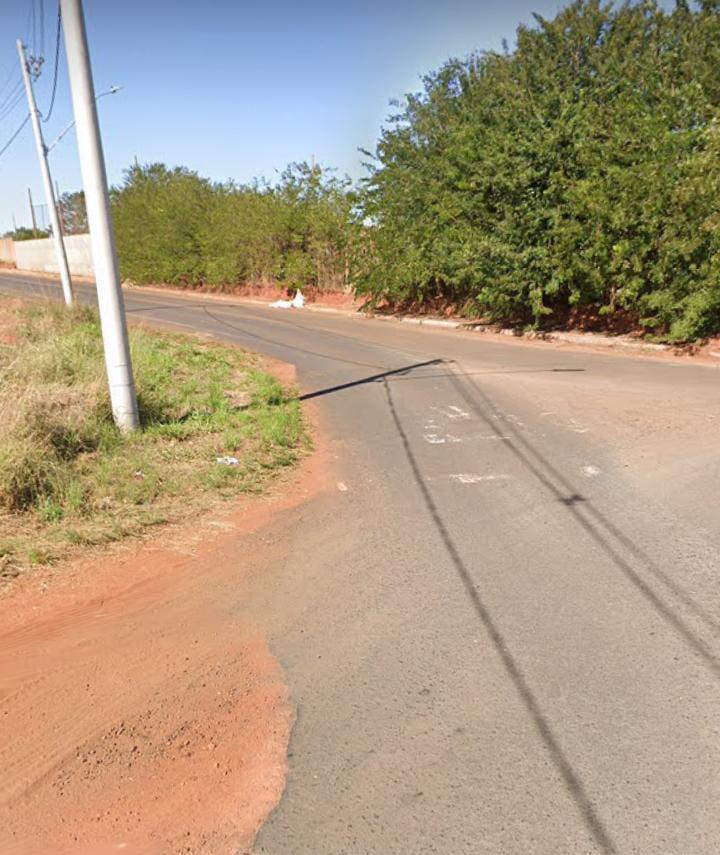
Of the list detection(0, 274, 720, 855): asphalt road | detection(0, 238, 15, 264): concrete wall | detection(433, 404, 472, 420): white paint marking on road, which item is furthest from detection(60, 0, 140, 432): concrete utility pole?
detection(0, 238, 15, 264): concrete wall

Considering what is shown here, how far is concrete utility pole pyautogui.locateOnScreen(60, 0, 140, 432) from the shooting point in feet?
19.9

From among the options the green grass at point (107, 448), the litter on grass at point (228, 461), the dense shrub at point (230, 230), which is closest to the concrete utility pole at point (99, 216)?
the green grass at point (107, 448)

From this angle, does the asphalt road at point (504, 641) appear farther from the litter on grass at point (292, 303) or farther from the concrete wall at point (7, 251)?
the concrete wall at point (7, 251)

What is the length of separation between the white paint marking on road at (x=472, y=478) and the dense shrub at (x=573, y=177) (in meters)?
8.51

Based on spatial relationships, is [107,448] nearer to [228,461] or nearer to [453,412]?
[228,461]

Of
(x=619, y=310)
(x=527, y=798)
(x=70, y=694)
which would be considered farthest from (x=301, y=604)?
(x=619, y=310)

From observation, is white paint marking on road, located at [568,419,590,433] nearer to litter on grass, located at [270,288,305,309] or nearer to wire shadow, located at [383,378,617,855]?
wire shadow, located at [383,378,617,855]

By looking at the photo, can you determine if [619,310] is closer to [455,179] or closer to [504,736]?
[455,179]

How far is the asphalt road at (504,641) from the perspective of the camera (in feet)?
7.73

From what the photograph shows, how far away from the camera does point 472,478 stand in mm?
6008

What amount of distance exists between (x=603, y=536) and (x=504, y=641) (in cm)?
164

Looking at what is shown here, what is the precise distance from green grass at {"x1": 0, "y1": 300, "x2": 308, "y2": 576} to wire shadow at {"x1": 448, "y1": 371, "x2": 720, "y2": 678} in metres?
2.45

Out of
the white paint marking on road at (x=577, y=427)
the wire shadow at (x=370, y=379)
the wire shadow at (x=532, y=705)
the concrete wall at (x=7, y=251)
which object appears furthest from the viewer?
the concrete wall at (x=7, y=251)

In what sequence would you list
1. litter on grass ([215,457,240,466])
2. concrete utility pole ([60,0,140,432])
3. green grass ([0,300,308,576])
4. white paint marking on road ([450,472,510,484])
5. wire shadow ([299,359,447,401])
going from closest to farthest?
1. green grass ([0,300,308,576])
2. white paint marking on road ([450,472,510,484])
3. concrete utility pole ([60,0,140,432])
4. litter on grass ([215,457,240,466])
5. wire shadow ([299,359,447,401])
